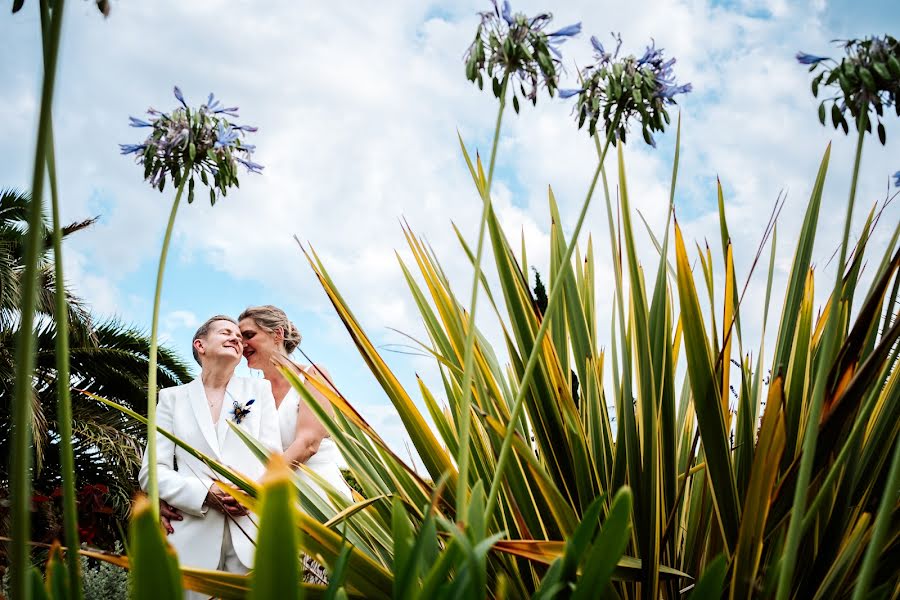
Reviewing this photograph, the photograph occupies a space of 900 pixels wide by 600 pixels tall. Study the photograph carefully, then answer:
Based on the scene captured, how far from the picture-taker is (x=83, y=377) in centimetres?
980

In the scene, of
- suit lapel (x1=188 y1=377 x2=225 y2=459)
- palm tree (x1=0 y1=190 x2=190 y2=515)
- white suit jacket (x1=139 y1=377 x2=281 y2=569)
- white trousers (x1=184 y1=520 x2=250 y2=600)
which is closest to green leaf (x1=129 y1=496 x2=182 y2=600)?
white suit jacket (x1=139 y1=377 x2=281 y2=569)

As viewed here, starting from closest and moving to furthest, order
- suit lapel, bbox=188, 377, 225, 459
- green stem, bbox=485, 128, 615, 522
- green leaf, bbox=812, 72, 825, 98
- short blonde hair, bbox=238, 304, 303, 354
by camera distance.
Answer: green stem, bbox=485, 128, 615, 522
green leaf, bbox=812, 72, 825, 98
suit lapel, bbox=188, 377, 225, 459
short blonde hair, bbox=238, 304, 303, 354

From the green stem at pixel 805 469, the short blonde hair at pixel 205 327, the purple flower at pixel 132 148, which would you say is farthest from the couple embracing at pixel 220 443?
the green stem at pixel 805 469

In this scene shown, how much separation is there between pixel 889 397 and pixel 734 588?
1.85 ft

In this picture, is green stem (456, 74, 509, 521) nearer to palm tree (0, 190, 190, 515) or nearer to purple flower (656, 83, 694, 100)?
purple flower (656, 83, 694, 100)

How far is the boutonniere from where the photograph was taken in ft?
9.63

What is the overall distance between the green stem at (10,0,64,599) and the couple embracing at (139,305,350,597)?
1943 millimetres

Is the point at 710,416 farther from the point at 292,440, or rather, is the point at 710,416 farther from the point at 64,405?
the point at 292,440

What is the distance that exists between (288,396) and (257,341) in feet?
1.33

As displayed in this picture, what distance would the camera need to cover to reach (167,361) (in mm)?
9695

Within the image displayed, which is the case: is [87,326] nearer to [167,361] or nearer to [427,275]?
[167,361]

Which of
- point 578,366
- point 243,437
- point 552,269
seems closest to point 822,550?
point 578,366

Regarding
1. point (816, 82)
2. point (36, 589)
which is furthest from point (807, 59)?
point (36, 589)

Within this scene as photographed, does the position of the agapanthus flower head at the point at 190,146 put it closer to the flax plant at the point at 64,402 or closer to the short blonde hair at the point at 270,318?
the flax plant at the point at 64,402
